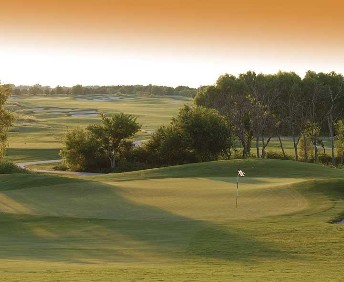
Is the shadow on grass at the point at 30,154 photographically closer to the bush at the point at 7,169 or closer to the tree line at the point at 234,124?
the tree line at the point at 234,124

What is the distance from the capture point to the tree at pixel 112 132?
236ft

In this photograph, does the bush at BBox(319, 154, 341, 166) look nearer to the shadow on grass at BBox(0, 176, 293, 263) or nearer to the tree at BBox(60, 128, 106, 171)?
the tree at BBox(60, 128, 106, 171)

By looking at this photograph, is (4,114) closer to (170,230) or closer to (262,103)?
(262,103)

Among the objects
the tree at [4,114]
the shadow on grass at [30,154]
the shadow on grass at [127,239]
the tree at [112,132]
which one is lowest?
the shadow on grass at [30,154]

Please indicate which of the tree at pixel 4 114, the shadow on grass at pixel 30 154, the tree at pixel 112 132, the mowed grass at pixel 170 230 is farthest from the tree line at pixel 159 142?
the mowed grass at pixel 170 230

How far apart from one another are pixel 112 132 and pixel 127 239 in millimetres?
49230

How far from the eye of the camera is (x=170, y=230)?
24812mm

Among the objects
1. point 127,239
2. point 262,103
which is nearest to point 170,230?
Answer: point 127,239

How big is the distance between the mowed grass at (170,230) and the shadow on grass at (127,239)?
42 millimetres

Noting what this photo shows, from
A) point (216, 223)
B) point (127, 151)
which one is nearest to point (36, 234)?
point (216, 223)

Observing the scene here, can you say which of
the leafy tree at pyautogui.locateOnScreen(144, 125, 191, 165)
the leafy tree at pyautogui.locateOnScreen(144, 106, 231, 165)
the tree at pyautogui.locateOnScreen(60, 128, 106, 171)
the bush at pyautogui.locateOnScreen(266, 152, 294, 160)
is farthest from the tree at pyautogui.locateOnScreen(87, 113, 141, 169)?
the bush at pyautogui.locateOnScreen(266, 152, 294, 160)

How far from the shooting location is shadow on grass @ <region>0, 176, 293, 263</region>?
67.0 ft

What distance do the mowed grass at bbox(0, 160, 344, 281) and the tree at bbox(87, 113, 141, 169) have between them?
3036 cm

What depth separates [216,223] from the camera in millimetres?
25906
